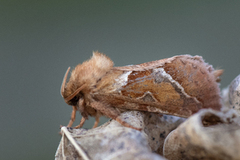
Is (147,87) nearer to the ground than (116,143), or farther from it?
farther from it

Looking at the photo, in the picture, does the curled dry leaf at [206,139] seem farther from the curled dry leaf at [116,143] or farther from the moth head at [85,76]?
the moth head at [85,76]

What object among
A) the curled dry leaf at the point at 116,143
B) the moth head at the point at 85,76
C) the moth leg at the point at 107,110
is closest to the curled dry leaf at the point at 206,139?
the curled dry leaf at the point at 116,143

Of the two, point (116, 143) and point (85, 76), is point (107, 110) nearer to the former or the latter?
point (85, 76)

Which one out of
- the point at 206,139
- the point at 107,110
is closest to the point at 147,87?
the point at 107,110

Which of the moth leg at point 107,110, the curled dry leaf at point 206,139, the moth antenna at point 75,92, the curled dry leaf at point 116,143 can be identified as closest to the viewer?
the curled dry leaf at point 206,139

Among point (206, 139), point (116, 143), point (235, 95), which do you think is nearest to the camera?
point (206, 139)

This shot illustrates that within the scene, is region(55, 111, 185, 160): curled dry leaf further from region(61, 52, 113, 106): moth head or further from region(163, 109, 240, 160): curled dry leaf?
region(61, 52, 113, 106): moth head

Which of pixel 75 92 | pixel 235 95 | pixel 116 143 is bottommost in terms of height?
pixel 235 95

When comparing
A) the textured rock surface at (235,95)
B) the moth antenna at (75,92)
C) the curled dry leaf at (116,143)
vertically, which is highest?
the moth antenna at (75,92)
